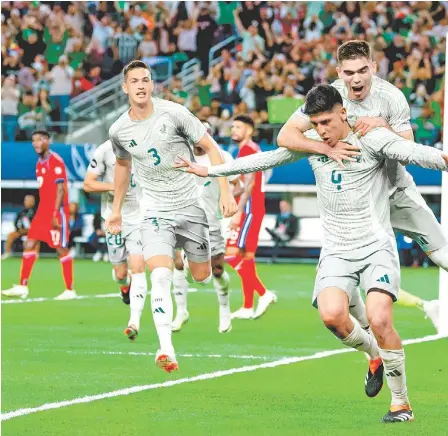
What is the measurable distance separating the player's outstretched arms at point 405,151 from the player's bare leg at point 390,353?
89 centimetres

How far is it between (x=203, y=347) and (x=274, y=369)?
1653 millimetres

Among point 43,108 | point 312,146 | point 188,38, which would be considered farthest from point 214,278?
point 188,38

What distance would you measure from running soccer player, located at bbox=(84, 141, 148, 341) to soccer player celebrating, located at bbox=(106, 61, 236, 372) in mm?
1671

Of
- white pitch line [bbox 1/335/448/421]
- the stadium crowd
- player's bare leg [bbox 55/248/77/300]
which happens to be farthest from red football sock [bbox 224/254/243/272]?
the stadium crowd

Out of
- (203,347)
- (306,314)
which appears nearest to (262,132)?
(306,314)

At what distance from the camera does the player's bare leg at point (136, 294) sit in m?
11.8

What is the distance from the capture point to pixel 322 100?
25.0 feet

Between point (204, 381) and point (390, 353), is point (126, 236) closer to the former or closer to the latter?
point (204, 381)

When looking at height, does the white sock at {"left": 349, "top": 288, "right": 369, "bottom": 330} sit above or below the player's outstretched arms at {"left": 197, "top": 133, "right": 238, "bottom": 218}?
below

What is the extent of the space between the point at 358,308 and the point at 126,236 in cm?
485

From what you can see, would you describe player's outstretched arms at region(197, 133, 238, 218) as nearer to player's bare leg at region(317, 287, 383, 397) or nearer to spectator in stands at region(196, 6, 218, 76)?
player's bare leg at region(317, 287, 383, 397)

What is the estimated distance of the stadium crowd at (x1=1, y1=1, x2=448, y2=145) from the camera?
88.1 ft

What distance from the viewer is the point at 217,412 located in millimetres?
7918

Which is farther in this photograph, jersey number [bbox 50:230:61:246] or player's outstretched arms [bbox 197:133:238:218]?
jersey number [bbox 50:230:61:246]
